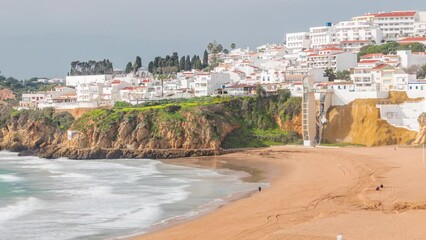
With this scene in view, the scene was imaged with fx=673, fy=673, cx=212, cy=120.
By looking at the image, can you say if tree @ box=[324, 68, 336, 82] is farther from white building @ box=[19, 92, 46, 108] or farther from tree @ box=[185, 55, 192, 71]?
tree @ box=[185, 55, 192, 71]

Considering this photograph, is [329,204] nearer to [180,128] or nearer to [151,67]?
[180,128]

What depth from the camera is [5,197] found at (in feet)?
101

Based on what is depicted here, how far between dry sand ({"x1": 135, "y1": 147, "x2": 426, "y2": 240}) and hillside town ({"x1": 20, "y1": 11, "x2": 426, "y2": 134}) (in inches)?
341

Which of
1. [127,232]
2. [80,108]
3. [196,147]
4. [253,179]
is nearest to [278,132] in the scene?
[196,147]

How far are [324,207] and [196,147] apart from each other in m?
22.4

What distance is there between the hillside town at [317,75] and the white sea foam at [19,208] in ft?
79.7

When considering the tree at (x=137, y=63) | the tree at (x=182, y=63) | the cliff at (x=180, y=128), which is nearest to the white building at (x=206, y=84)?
the cliff at (x=180, y=128)

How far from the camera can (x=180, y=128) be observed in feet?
154

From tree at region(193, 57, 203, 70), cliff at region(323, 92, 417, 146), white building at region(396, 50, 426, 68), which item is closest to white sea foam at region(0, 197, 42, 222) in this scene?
cliff at region(323, 92, 417, 146)

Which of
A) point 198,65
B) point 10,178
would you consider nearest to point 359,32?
point 198,65

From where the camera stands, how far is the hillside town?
47938mm

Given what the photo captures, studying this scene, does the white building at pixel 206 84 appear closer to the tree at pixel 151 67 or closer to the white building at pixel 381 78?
the white building at pixel 381 78

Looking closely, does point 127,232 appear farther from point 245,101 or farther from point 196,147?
point 245,101

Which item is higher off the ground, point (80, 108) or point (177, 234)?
point (80, 108)
